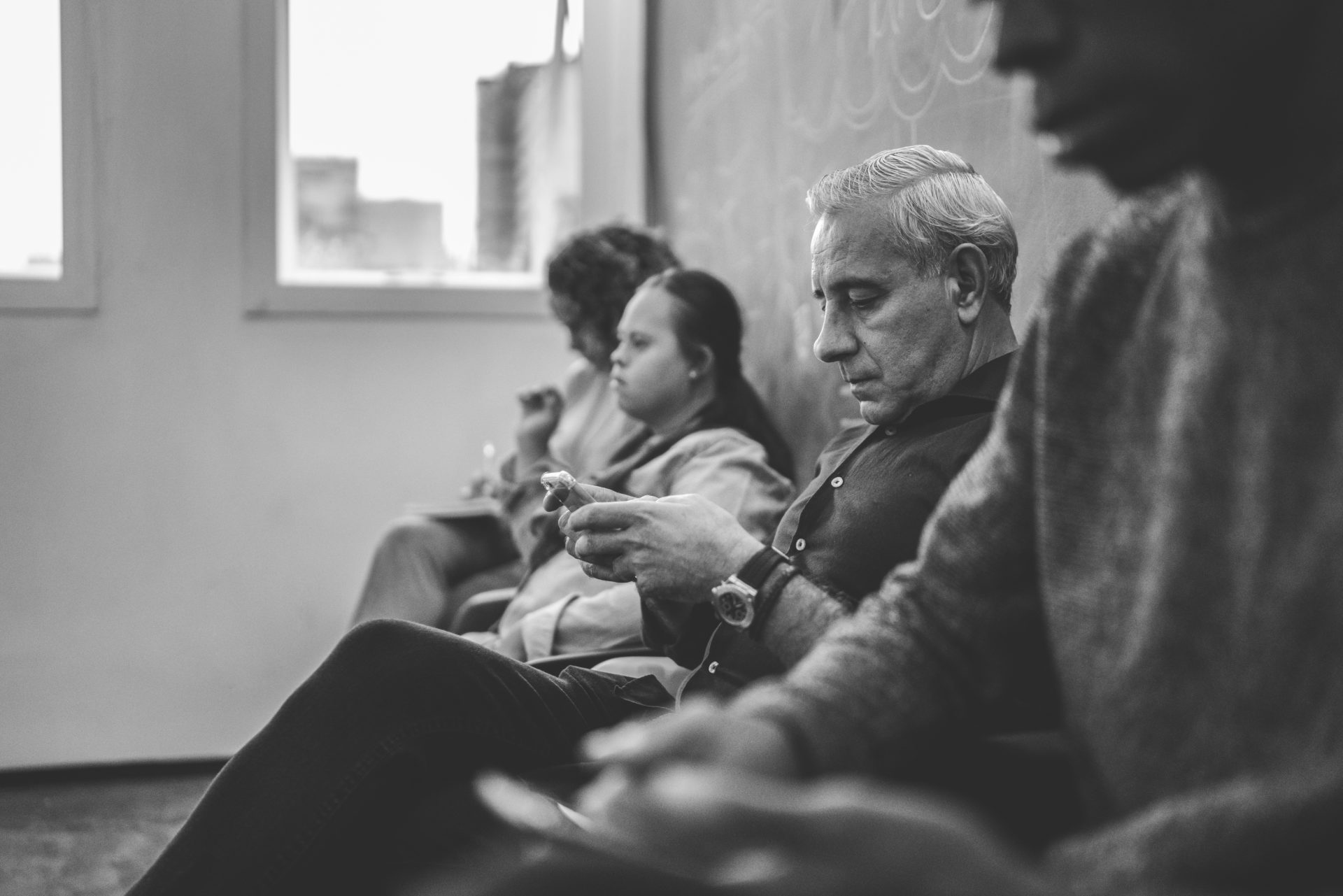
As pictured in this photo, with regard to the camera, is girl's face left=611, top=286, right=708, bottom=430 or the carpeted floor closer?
girl's face left=611, top=286, right=708, bottom=430

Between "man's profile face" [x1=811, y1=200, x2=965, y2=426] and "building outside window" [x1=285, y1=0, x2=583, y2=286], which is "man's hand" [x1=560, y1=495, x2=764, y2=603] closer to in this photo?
"man's profile face" [x1=811, y1=200, x2=965, y2=426]

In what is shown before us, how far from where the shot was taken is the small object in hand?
171 cm

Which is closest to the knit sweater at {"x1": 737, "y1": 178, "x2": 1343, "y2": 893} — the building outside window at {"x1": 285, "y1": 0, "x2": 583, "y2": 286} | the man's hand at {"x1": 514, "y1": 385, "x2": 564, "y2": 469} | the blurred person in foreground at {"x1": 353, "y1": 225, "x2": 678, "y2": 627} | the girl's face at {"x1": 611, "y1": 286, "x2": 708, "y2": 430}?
the girl's face at {"x1": 611, "y1": 286, "x2": 708, "y2": 430}

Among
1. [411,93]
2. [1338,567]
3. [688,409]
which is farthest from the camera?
[411,93]

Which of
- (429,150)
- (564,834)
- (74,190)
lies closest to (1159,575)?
(564,834)

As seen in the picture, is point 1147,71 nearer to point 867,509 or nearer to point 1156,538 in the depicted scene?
point 1156,538

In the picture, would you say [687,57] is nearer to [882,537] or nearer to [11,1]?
[11,1]

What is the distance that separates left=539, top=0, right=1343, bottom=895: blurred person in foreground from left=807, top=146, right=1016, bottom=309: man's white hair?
65 cm

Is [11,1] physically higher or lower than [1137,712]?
higher

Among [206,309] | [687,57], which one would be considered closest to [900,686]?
[687,57]

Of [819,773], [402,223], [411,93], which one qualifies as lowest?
[819,773]

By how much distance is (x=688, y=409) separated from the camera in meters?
2.50

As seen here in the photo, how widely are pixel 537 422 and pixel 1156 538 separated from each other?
2500 millimetres

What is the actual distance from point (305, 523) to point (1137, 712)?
3197 millimetres
